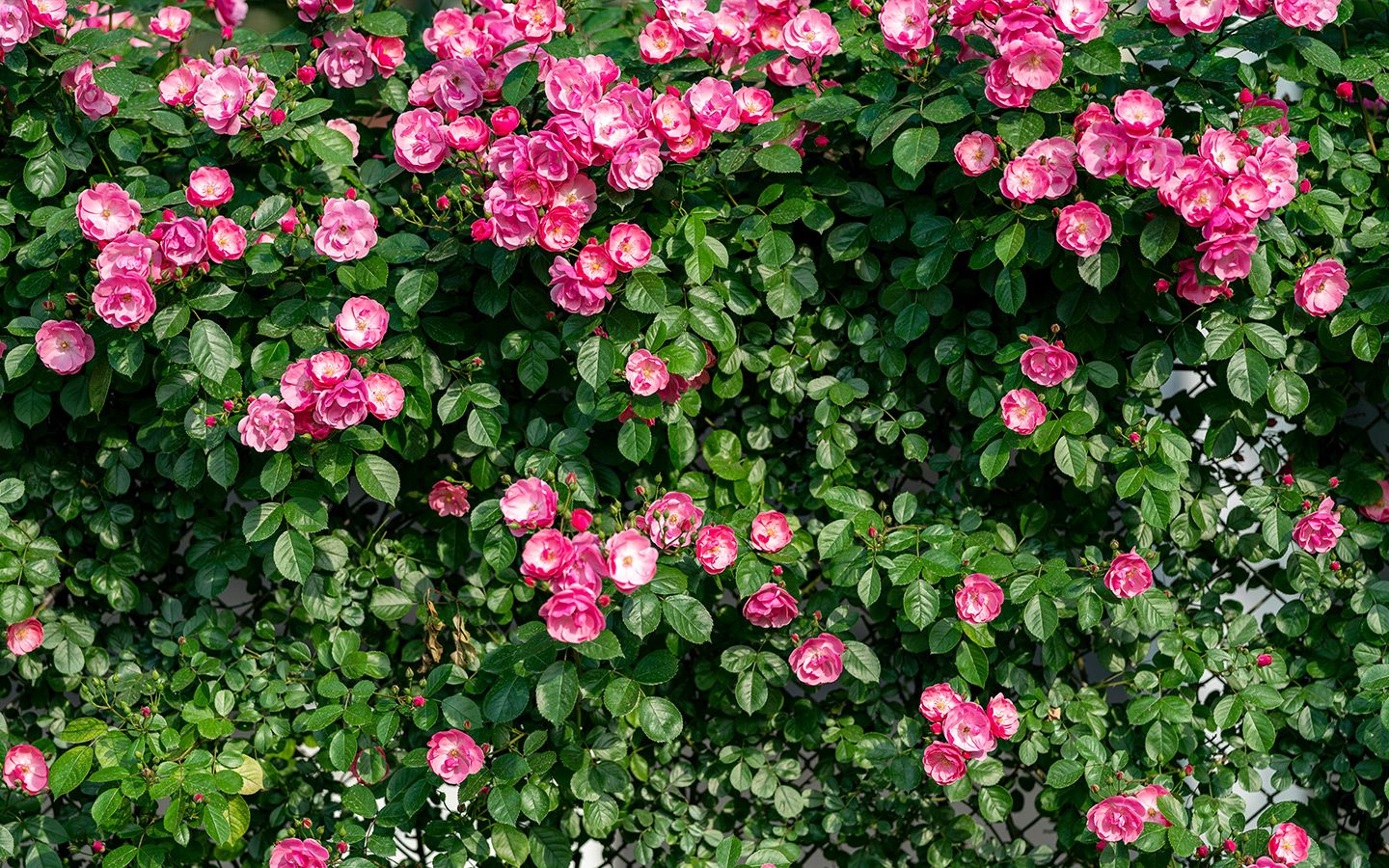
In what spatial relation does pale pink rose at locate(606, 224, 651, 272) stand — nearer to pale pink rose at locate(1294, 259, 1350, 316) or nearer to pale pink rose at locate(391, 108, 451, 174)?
pale pink rose at locate(391, 108, 451, 174)

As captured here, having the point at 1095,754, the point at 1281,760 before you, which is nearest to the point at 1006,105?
the point at 1095,754

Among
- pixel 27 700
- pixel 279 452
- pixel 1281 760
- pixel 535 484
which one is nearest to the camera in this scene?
pixel 535 484

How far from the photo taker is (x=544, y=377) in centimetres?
195

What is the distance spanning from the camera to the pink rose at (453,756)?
74.1 inches

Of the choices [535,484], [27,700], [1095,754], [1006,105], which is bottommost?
[27,700]

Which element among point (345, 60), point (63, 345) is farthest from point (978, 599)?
point (63, 345)

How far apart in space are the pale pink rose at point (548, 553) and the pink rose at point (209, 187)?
2.57 ft

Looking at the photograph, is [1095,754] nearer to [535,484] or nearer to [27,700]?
[535,484]

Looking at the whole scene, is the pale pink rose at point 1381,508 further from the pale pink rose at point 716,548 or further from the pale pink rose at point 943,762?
the pale pink rose at point 716,548

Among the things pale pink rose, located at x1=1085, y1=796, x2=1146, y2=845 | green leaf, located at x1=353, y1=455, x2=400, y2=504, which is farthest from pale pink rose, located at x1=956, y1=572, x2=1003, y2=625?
green leaf, located at x1=353, y1=455, x2=400, y2=504

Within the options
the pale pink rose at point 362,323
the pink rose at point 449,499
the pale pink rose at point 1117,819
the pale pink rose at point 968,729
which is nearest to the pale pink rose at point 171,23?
the pale pink rose at point 362,323

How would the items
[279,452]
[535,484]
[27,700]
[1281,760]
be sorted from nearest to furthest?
[535,484] → [279,452] → [1281,760] → [27,700]

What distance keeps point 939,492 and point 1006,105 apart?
0.66 m

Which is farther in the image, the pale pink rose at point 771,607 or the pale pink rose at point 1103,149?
the pale pink rose at point 771,607
